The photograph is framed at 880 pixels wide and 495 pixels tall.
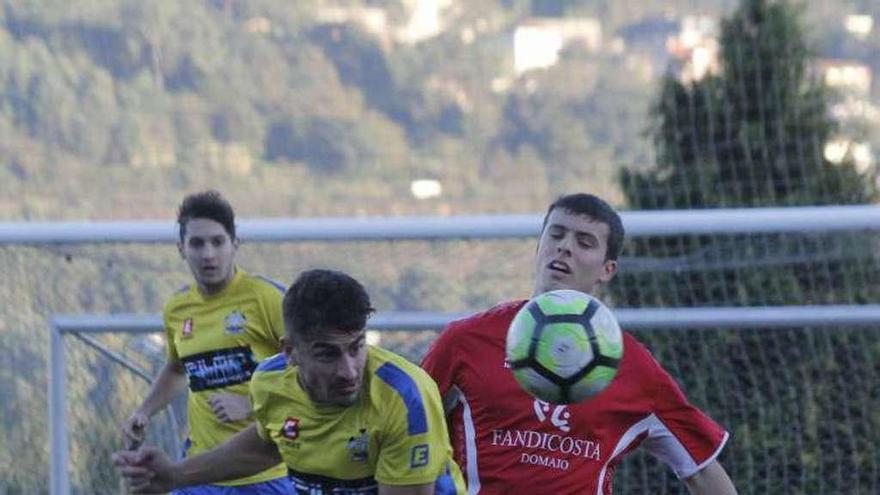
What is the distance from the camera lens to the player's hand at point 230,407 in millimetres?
6645

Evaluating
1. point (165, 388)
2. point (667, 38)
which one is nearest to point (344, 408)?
point (165, 388)

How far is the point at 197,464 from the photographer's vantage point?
4.64 metres

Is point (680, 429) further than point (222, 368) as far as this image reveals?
No

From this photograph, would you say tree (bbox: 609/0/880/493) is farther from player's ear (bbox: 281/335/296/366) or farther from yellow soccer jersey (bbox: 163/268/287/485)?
player's ear (bbox: 281/335/296/366)

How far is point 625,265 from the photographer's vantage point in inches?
309

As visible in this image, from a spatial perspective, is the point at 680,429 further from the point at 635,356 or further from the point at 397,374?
the point at 397,374

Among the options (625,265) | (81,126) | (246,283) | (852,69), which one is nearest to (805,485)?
(625,265)

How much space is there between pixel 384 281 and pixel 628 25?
7783 millimetres

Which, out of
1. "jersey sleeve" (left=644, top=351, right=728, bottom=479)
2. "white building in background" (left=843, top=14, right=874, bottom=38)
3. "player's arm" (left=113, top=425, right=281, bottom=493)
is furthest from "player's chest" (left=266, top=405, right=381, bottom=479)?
"white building in background" (left=843, top=14, right=874, bottom=38)

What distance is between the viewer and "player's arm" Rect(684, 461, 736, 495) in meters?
4.75

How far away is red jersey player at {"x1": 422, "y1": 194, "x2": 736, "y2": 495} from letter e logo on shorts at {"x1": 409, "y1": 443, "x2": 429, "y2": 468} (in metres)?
0.46

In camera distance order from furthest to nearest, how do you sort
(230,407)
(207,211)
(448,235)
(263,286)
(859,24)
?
(859,24), (448,235), (263,286), (207,211), (230,407)

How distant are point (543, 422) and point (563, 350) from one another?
35cm

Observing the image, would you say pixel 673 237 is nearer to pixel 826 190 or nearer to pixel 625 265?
pixel 625 265
